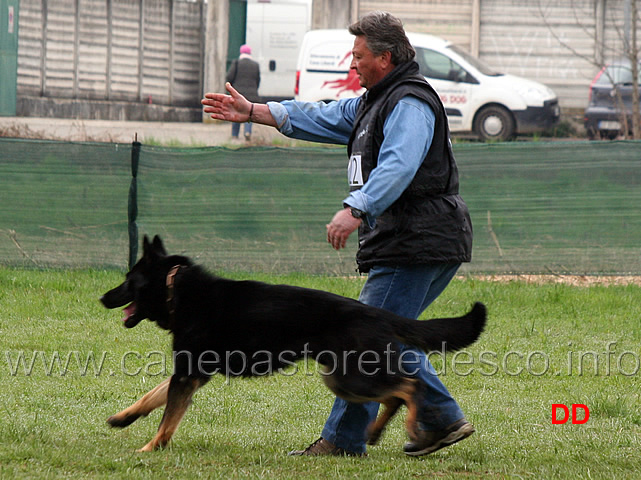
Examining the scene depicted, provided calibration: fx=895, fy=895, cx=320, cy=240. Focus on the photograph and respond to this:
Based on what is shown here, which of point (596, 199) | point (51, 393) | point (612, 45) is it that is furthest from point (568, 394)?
point (612, 45)

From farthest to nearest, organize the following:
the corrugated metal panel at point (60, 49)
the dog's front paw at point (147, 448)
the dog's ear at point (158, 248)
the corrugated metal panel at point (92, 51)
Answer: the corrugated metal panel at point (92, 51), the corrugated metal panel at point (60, 49), the dog's ear at point (158, 248), the dog's front paw at point (147, 448)

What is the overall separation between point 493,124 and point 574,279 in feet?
26.5

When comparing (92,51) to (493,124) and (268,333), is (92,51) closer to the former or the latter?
(493,124)

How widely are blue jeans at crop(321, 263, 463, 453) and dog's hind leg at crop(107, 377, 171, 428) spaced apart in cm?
83

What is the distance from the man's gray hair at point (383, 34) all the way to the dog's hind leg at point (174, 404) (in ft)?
5.82

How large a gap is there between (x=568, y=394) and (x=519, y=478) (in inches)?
82.2

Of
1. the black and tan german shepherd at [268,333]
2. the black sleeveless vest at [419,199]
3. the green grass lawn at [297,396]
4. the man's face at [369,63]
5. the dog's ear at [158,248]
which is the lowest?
the green grass lawn at [297,396]

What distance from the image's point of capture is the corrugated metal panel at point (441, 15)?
21.9 metres

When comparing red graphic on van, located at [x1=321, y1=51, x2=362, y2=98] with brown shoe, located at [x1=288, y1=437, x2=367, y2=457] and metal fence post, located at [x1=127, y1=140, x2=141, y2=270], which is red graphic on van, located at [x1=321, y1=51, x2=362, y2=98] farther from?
brown shoe, located at [x1=288, y1=437, x2=367, y2=457]

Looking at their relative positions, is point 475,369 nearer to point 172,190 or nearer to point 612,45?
point 172,190

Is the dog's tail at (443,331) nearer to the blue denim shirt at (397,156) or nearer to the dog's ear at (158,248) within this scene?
the blue denim shirt at (397,156)

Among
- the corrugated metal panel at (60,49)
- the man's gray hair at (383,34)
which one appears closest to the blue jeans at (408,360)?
the man's gray hair at (383,34)

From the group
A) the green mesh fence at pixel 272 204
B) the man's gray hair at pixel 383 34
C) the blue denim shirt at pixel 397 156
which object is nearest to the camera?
the blue denim shirt at pixel 397 156

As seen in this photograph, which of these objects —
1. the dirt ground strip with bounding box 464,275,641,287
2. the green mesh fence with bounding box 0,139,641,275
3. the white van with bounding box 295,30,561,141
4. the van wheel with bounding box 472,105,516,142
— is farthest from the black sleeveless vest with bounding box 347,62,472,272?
the van wheel with bounding box 472,105,516,142
